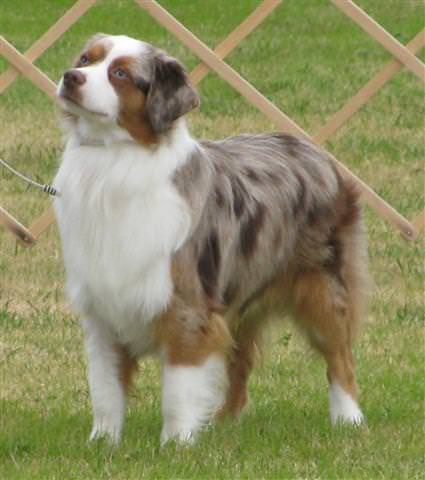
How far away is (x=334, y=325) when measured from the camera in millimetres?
6355

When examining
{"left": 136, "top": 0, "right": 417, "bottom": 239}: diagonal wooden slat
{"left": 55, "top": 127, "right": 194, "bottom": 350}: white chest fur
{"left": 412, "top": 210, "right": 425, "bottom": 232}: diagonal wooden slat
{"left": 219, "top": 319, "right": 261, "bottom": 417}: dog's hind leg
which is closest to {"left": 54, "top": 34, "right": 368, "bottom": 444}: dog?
{"left": 55, "top": 127, "right": 194, "bottom": 350}: white chest fur

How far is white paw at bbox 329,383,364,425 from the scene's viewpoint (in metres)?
6.34

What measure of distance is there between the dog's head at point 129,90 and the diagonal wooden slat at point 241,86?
11.3 ft

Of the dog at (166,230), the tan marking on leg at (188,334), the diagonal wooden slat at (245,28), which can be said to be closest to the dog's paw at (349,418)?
the dog at (166,230)

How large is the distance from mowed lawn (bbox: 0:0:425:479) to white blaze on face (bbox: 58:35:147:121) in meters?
1.21

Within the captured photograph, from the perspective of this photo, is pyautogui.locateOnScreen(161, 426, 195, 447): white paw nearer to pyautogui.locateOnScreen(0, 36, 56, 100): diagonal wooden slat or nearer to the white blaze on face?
the white blaze on face

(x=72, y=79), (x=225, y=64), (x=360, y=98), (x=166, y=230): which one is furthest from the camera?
(x=360, y=98)

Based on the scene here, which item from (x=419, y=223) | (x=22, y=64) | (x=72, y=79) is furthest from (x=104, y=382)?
(x=419, y=223)

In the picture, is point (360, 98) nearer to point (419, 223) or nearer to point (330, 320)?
point (419, 223)

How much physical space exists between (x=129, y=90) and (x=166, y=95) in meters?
0.13

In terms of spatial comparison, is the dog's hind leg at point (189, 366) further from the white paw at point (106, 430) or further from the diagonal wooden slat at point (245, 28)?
the diagonal wooden slat at point (245, 28)

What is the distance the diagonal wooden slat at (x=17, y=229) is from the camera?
9273mm

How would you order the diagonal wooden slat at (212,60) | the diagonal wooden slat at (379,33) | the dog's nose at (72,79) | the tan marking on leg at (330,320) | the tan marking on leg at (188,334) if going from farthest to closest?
the diagonal wooden slat at (379,33) < the diagonal wooden slat at (212,60) < the tan marking on leg at (330,320) < the tan marking on leg at (188,334) < the dog's nose at (72,79)

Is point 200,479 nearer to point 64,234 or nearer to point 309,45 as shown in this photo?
point 64,234
